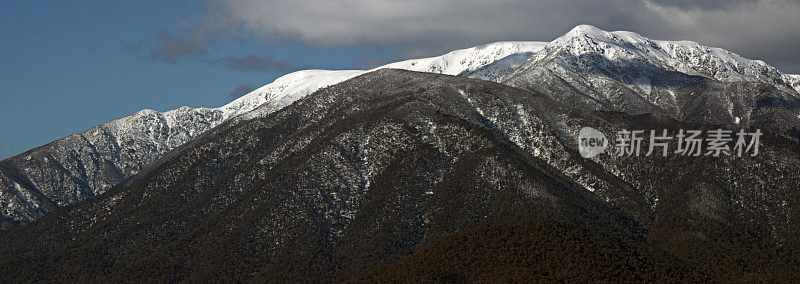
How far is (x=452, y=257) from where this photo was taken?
162250 millimetres

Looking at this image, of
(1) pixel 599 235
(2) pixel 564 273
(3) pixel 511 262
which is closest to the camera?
(2) pixel 564 273

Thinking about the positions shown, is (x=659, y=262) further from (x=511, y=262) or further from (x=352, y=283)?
(x=352, y=283)

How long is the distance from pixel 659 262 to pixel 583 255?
2299 centimetres

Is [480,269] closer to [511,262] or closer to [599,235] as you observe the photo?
[511,262]

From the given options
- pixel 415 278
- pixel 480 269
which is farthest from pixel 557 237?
pixel 415 278

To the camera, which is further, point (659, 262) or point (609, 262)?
point (659, 262)

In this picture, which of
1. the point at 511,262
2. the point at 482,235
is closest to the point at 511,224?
the point at 482,235

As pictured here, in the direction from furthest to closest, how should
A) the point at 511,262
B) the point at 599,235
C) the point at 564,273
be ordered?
the point at 599,235, the point at 511,262, the point at 564,273

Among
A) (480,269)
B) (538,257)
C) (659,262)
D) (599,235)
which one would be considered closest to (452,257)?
(480,269)

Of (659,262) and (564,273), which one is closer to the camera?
(564,273)

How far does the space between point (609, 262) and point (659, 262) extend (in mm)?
19492

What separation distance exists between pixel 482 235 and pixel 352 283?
104 feet

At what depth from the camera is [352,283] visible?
16650 centimetres

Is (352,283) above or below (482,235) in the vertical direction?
below
